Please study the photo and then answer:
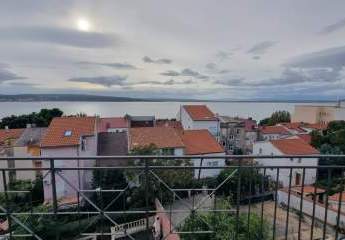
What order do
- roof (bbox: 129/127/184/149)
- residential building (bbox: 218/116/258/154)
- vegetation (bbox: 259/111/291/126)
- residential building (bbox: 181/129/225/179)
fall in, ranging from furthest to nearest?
vegetation (bbox: 259/111/291/126), residential building (bbox: 218/116/258/154), residential building (bbox: 181/129/225/179), roof (bbox: 129/127/184/149)

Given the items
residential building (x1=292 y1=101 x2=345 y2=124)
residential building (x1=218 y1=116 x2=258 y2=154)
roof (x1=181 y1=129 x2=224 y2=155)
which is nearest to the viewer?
roof (x1=181 y1=129 x2=224 y2=155)

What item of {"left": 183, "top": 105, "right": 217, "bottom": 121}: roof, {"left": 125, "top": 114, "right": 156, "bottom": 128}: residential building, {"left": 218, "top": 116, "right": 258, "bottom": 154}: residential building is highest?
{"left": 183, "top": 105, "right": 217, "bottom": 121}: roof

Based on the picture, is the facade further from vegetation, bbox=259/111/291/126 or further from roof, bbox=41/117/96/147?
vegetation, bbox=259/111/291/126

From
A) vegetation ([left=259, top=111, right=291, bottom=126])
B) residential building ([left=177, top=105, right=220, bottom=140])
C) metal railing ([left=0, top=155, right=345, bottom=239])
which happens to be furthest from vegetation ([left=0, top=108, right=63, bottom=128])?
vegetation ([left=259, top=111, right=291, bottom=126])

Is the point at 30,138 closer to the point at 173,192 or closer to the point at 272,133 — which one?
the point at 173,192

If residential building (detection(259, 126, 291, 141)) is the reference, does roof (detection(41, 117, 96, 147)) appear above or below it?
above

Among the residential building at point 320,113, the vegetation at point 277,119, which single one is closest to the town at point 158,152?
the residential building at point 320,113

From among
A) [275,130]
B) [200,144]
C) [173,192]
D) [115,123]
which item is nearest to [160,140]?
[200,144]

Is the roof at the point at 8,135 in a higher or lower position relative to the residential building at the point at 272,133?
higher

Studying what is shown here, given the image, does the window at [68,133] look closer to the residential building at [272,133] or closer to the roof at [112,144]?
the roof at [112,144]
